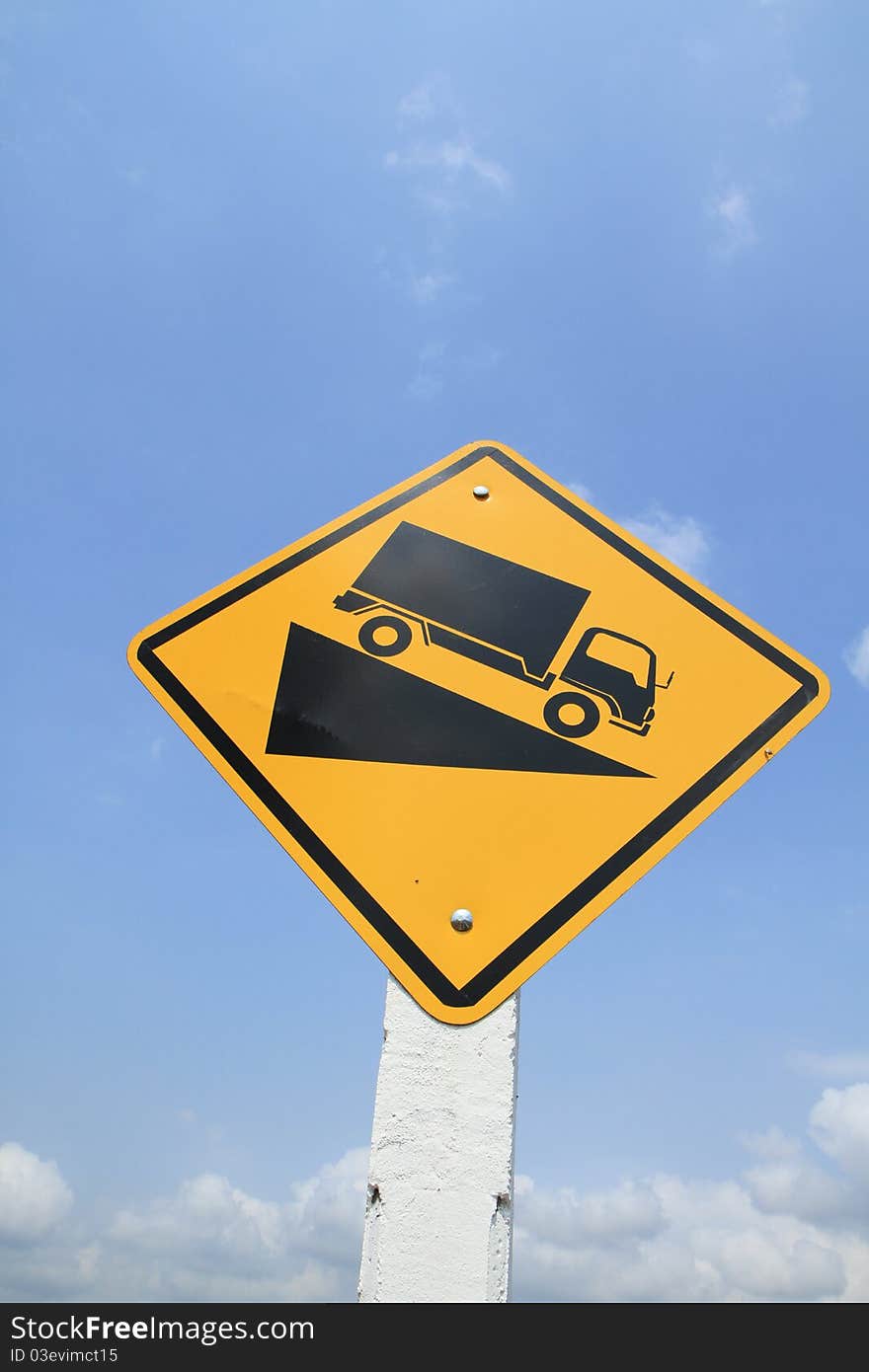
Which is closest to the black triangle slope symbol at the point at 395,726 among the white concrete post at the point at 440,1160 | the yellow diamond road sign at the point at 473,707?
the yellow diamond road sign at the point at 473,707

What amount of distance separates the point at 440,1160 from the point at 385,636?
107 centimetres

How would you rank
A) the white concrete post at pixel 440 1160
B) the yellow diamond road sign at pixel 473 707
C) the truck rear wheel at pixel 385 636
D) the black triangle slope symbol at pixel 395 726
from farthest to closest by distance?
the truck rear wheel at pixel 385 636 → the black triangle slope symbol at pixel 395 726 → the yellow diamond road sign at pixel 473 707 → the white concrete post at pixel 440 1160

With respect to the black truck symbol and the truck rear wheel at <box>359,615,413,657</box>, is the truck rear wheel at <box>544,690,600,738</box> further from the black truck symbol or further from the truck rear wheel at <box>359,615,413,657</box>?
the truck rear wheel at <box>359,615,413,657</box>

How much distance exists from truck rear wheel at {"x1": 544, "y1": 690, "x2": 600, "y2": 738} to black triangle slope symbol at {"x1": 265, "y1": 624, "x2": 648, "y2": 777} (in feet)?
0.10

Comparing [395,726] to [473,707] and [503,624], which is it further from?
[503,624]

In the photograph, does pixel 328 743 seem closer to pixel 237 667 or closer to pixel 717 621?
pixel 237 667

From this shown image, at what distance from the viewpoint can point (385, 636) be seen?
6.62 feet

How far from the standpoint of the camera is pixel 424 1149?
1545 mm

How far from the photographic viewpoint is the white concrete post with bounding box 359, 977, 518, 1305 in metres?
1.48

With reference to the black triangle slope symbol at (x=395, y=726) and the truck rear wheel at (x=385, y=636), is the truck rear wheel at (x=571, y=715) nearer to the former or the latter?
the black triangle slope symbol at (x=395, y=726)

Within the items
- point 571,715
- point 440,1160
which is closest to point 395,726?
point 571,715

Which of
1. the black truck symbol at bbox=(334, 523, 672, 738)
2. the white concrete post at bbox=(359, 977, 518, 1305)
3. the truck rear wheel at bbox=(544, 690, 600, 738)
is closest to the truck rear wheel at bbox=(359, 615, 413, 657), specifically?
the black truck symbol at bbox=(334, 523, 672, 738)

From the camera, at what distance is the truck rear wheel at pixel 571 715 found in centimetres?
186
